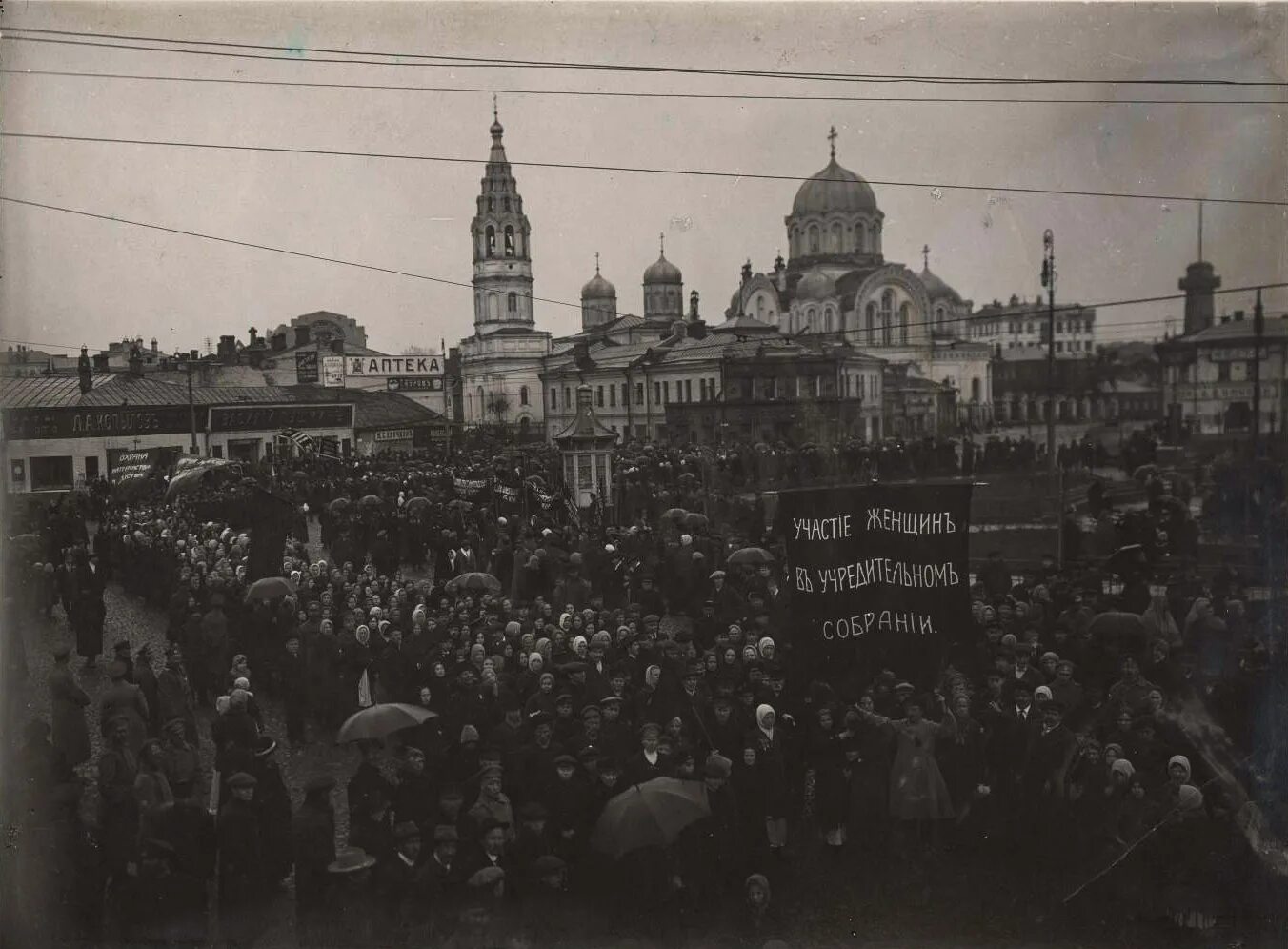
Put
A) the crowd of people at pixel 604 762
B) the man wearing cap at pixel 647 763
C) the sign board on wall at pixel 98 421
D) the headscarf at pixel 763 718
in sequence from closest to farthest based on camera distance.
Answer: the crowd of people at pixel 604 762
the man wearing cap at pixel 647 763
the headscarf at pixel 763 718
the sign board on wall at pixel 98 421

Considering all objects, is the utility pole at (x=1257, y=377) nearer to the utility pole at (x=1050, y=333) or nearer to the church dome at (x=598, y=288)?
the utility pole at (x=1050, y=333)

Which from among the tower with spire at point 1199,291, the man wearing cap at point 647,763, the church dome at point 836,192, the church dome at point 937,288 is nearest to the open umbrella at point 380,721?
the man wearing cap at point 647,763

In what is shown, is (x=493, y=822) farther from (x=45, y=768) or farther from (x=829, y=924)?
(x=45, y=768)

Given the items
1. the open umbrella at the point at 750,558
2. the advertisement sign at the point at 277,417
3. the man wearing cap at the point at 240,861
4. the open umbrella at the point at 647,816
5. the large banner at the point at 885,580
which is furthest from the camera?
the advertisement sign at the point at 277,417

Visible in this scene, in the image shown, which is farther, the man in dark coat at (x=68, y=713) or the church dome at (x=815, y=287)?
the church dome at (x=815, y=287)

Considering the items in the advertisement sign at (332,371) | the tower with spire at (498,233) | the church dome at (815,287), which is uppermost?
the church dome at (815,287)

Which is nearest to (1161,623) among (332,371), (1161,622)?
(1161,622)

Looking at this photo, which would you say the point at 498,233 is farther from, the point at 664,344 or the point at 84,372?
the point at 84,372
